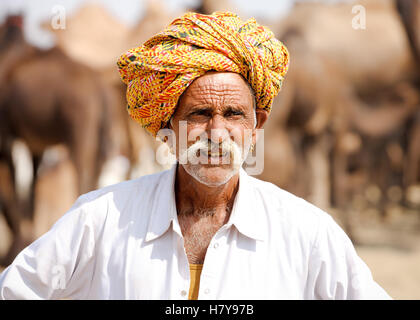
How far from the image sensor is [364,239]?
21.3 feet

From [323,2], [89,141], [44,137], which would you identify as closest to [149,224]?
[89,141]

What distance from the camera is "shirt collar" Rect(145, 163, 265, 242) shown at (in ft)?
5.32

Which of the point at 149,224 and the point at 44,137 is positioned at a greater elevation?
the point at 44,137

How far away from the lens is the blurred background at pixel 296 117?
503cm

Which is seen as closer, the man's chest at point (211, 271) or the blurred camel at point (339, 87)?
the man's chest at point (211, 271)

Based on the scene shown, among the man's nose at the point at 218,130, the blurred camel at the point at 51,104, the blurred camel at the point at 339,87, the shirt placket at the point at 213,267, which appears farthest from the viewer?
the blurred camel at the point at 339,87

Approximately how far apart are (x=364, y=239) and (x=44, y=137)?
366 cm

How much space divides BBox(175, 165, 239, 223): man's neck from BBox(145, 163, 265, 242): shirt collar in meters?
0.04

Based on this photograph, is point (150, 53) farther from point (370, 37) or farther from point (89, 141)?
point (370, 37)

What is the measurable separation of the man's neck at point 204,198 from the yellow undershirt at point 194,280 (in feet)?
0.60

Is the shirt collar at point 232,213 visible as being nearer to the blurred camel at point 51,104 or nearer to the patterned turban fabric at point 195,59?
the patterned turban fabric at point 195,59

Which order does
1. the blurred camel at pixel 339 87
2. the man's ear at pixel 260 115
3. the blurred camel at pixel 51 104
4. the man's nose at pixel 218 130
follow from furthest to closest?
the blurred camel at pixel 339 87, the blurred camel at pixel 51 104, the man's ear at pixel 260 115, the man's nose at pixel 218 130

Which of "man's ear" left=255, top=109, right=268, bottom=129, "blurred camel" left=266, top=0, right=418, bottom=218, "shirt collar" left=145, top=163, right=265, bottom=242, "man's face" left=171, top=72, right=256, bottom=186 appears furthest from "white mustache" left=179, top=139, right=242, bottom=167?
"blurred camel" left=266, top=0, right=418, bottom=218

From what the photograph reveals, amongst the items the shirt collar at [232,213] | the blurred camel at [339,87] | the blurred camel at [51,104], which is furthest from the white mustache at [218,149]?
the blurred camel at [339,87]
